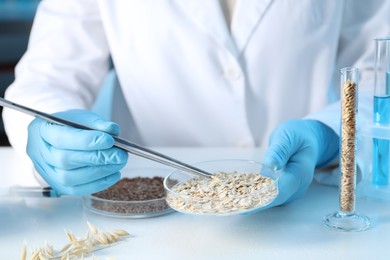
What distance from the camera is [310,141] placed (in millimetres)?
1095

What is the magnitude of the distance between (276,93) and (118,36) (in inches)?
14.0

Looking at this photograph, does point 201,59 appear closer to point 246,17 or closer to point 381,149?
point 246,17

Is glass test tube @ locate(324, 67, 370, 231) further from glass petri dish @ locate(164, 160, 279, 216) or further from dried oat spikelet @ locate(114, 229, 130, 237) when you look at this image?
dried oat spikelet @ locate(114, 229, 130, 237)

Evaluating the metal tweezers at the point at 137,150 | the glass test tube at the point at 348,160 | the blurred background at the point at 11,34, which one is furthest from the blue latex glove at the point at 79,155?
the blurred background at the point at 11,34

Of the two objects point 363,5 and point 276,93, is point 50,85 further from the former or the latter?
point 363,5

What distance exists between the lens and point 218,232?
97cm

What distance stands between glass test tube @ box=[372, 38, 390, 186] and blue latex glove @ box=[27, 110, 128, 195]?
1.30 ft

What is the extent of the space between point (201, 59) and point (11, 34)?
2.19 m

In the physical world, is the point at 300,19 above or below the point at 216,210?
above

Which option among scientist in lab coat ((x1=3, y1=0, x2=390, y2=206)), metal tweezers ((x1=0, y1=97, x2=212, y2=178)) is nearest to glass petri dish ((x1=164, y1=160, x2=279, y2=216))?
metal tweezers ((x1=0, y1=97, x2=212, y2=178))

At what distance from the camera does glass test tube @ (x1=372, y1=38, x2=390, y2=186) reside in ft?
3.30

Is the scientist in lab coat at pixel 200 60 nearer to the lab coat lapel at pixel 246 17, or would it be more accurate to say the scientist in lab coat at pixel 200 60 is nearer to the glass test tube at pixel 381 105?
the lab coat lapel at pixel 246 17

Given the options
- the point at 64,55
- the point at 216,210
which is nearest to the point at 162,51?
the point at 64,55

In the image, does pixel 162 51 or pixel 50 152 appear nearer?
pixel 50 152
